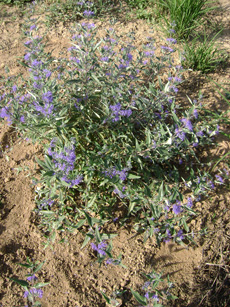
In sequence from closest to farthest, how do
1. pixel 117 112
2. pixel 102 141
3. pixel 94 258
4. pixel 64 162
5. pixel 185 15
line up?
pixel 64 162 < pixel 117 112 < pixel 94 258 < pixel 102 141 < pixel 185 15

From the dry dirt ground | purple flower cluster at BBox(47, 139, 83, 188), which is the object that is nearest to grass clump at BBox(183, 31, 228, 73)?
the dry dirt ground

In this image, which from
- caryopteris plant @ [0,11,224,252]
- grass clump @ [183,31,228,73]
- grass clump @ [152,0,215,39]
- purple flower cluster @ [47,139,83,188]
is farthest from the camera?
grass clump @ [152,0,215,39]

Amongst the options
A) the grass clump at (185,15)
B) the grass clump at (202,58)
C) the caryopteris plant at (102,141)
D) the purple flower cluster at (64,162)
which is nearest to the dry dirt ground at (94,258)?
the caryopteris plant at (102,141)

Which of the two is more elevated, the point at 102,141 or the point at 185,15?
the point at 185,15

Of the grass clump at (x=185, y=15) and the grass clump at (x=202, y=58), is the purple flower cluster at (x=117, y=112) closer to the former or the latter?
the grass clump at (x=202, y=58)

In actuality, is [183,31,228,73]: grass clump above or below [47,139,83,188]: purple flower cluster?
below

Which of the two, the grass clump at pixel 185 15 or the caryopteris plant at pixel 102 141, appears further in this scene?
the grass clump at pixel 185 15

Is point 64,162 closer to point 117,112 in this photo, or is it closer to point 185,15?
point 117,112

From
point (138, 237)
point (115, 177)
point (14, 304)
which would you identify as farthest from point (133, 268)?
point (14, 304)

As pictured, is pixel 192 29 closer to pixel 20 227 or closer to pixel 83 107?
pixel 83 107

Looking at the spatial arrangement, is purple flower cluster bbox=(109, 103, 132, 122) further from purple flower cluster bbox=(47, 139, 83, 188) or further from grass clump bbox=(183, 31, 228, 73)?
grass clump bbox=(183, 31, 228, 73)

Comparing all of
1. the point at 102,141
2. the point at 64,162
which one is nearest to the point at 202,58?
the point at 102,141

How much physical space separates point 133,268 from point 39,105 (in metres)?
1.75

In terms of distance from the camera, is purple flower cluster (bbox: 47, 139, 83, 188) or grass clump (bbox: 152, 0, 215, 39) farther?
grass clump (bbox: 152, 0, 215, 39)
